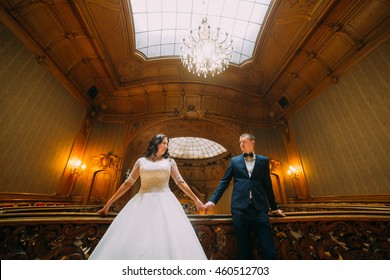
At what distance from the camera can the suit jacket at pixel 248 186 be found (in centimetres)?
163

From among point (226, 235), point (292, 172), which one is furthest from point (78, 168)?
point (292, 172)

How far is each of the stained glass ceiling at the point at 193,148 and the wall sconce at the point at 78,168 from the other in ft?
27.7

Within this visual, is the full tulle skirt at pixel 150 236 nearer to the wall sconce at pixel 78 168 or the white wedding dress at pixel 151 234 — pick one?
the white wedding dress at pixel 151 234

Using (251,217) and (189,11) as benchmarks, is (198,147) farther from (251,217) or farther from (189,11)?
(251,217)

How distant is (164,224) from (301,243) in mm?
1479

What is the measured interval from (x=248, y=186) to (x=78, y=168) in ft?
25.2

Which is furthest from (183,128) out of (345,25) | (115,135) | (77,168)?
(345,25)

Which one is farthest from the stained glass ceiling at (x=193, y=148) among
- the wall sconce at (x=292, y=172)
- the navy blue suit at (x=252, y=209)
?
the navy blue suit at (x=252, y=209)

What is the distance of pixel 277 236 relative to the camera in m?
1.81

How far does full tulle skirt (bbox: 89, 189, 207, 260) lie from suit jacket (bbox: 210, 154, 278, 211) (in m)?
0.43

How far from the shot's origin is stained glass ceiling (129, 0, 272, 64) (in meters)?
6.47

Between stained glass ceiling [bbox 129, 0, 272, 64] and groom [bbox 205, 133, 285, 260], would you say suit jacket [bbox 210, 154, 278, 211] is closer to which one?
groom [bbox 205, 133, 285, 260]

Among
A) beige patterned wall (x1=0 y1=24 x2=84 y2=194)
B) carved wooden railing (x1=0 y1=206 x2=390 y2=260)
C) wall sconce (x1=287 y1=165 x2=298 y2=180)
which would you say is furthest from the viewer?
wall sconce (x1=287 y1=165 x2=298 y2=180)

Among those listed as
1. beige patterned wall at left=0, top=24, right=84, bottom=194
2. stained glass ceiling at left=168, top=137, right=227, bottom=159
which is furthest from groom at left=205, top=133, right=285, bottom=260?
stained glass ceiling at left=168, top=137, right=227, bottom=159
